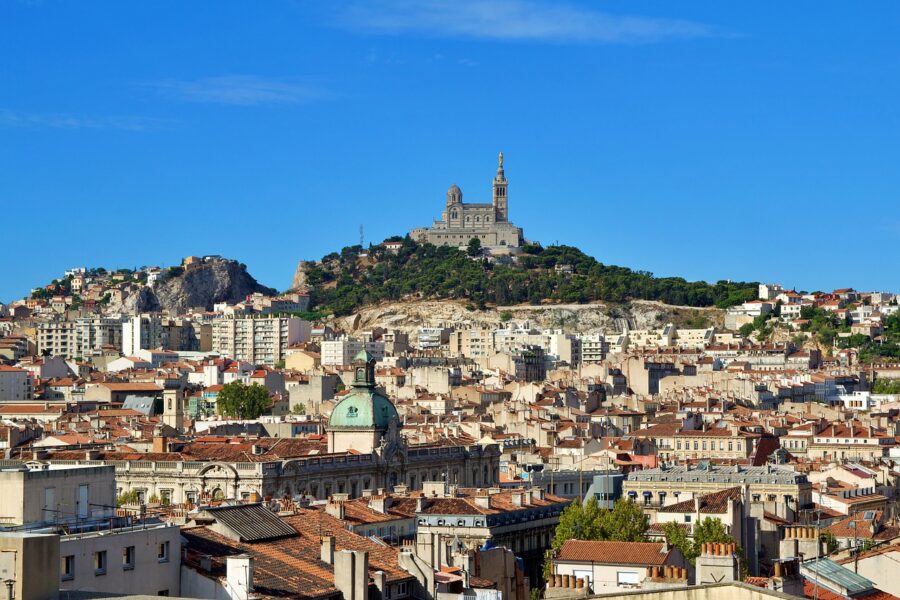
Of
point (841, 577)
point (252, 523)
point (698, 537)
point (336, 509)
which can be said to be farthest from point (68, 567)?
point (698, 537)

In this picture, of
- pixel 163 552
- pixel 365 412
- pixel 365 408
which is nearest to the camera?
pixel 163 552

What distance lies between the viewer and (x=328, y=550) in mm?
32281

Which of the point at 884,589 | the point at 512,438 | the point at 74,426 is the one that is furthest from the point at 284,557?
the point at 74,426

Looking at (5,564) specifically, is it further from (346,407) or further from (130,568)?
(346,407)

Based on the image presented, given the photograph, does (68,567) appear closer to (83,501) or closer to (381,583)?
(83,501)

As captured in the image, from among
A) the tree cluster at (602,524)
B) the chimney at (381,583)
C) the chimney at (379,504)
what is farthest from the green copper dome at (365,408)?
the chimney at (381,583)

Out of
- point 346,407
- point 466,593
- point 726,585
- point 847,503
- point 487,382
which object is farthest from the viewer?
point 487,382

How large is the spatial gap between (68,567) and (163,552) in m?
2.93

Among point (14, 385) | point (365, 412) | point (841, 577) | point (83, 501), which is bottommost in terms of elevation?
point (841, 577)

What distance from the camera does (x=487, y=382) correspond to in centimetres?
17325

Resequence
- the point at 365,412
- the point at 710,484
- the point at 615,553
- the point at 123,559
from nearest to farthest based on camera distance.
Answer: the point at 123,559 < the point at 615,553 < the point at 710,484 < the point at 365,412

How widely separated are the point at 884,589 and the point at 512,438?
7176 cm

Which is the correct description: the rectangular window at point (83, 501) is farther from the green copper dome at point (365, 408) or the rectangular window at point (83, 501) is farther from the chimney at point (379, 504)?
the green copper dome at point (365, 408)

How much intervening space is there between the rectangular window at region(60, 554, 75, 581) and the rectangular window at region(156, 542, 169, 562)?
8.50ft
